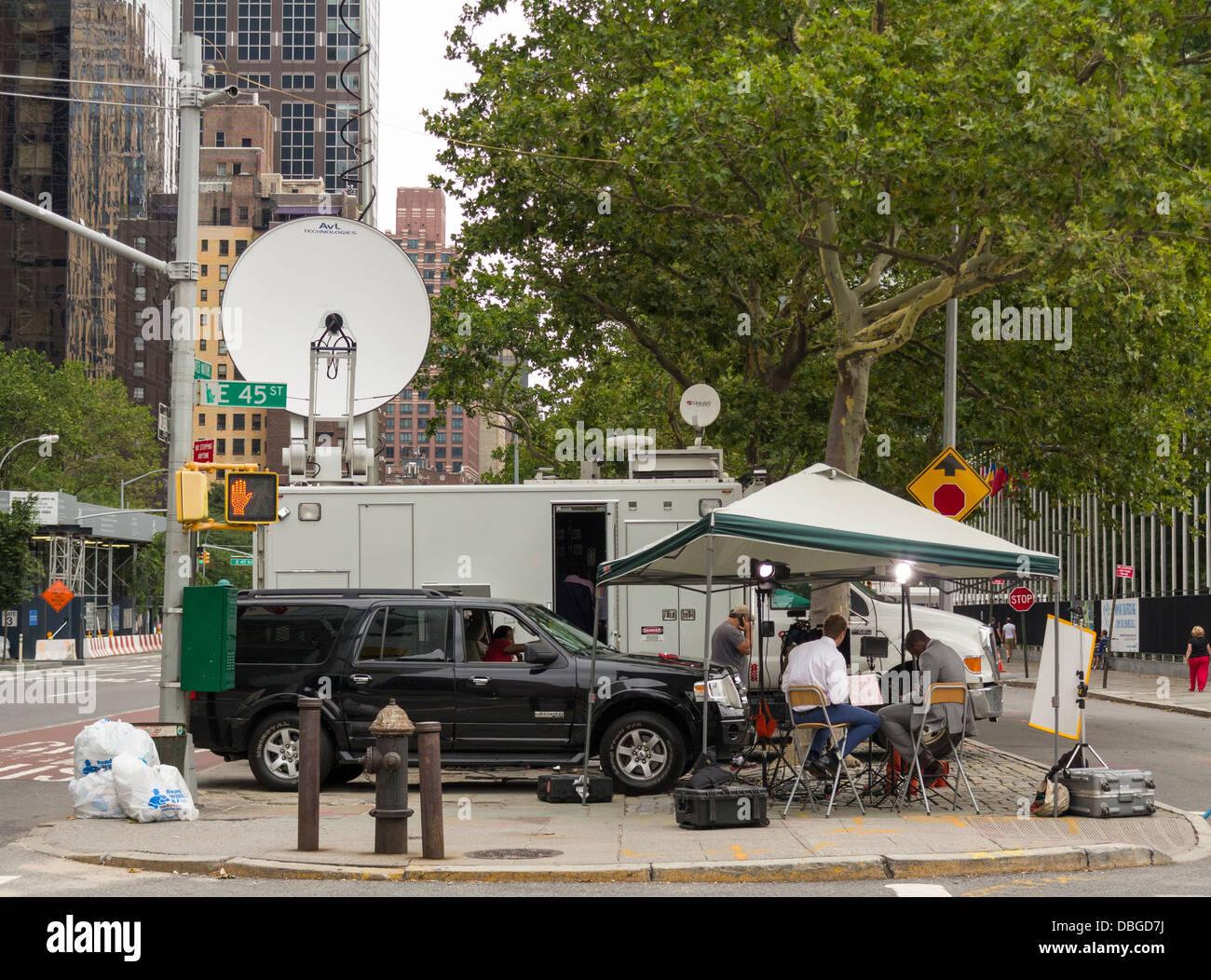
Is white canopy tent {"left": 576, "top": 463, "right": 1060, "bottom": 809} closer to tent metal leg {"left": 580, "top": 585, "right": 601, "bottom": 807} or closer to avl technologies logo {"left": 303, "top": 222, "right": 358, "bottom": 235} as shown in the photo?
tent metal leg {"left": 580, "top": 585, "right": 601, "bottom": 807}

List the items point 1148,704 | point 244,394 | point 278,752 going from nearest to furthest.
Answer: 1. point 278,752
2. point 244,394
3. point 1148,704

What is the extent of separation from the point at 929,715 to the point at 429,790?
195 inches

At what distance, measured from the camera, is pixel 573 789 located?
1335 cm

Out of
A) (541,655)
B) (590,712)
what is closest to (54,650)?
(541,655)

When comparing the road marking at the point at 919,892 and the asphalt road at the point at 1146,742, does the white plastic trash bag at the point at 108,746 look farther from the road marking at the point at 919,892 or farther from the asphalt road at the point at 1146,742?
the asphalt road at the point at 1146,742

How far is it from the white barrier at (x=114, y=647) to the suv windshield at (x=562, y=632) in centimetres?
4314

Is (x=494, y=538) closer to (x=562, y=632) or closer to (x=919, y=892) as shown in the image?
(x=562, y=632)

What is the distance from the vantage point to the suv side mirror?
1415 cm

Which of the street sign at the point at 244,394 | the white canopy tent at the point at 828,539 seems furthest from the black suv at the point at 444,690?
the street sign at the point at 244,394

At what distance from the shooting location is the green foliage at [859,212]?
52.0ft

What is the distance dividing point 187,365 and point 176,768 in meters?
3.81

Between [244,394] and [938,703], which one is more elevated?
[244,394]

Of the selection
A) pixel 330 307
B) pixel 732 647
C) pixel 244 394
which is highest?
pixel 330 307

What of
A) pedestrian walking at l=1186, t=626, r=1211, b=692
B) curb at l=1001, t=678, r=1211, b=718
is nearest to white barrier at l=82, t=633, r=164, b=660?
curb at l=1001, t=678, r=1211, b=718
